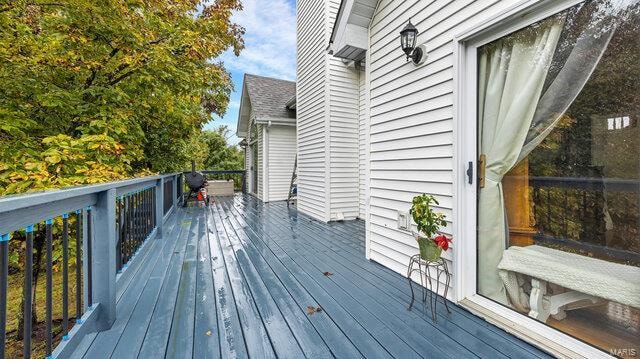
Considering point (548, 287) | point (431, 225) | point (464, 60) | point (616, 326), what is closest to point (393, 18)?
point (464, 60)

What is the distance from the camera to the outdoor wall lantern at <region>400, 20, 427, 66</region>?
2596 mm

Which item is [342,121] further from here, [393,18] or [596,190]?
[596,190]

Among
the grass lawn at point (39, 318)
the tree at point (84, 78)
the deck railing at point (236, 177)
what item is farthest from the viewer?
the deck railing at point (236, 177)

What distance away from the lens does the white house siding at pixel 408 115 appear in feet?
7.68

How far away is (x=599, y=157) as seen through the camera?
66.6 inches

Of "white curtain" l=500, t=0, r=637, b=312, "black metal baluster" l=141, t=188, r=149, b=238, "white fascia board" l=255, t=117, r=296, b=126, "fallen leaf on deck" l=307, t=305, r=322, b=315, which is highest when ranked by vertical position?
"white fascia board" l=255, t=117, r=296, b=126

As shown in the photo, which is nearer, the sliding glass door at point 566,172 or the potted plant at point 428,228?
the sliding glass door at point 566,172

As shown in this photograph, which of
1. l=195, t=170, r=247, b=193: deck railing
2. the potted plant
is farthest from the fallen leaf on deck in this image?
l=195, t=170, r=247, b=193: deck railing

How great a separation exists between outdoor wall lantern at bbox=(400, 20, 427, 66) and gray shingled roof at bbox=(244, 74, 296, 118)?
20.9 ft

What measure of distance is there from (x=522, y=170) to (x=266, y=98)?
28.3 ft

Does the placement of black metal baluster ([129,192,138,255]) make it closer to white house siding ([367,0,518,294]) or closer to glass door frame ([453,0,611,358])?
white house siding ([367,0,518,294])

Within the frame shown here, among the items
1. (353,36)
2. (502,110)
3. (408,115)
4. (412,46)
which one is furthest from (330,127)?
(502,110)

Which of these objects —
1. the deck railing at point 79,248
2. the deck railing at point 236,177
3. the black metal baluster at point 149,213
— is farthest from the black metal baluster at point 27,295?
the deck railing at point 236,177

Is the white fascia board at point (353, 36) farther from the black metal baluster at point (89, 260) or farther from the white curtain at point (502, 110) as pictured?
the black metal baluster at point (89, 260)
